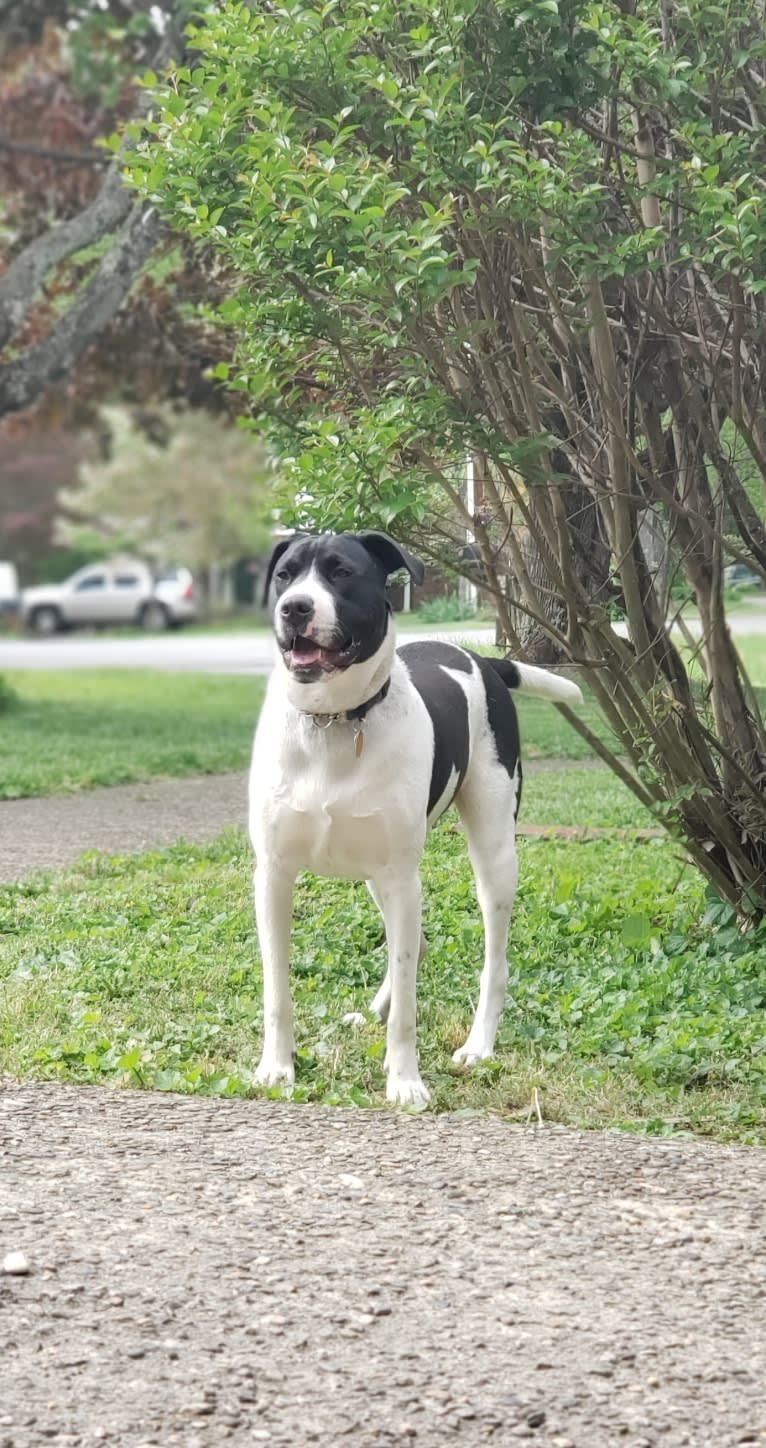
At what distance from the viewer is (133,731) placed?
15.4 metres

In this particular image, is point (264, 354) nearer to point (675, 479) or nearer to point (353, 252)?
point (353, 252)

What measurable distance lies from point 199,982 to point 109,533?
141 feet

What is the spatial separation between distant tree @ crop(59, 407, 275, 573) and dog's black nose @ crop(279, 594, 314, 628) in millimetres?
33892

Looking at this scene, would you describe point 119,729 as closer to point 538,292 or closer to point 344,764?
point 538,292

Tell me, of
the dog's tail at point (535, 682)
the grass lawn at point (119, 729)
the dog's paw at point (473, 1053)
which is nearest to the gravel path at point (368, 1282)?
the dog's paw at point (473, 1053)

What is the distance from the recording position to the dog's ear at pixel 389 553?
4.77 metres

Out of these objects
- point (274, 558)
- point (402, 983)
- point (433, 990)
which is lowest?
point (433, 990)

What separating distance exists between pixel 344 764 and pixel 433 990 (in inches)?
59.6

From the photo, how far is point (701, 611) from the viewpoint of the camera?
6355 millimetres

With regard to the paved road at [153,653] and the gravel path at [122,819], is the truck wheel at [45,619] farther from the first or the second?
the gravel path at [122,819]

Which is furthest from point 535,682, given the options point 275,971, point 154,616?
point 154,616

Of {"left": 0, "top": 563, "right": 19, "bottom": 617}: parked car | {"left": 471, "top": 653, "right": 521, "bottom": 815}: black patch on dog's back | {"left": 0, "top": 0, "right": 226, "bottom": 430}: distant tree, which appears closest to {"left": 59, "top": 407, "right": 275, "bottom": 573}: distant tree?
{"left": 0, "top": 563, "right": 19, "bottom": 617}: parked car

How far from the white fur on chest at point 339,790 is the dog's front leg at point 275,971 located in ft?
0.24

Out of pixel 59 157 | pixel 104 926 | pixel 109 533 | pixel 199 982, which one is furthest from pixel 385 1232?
pixel 109 533
